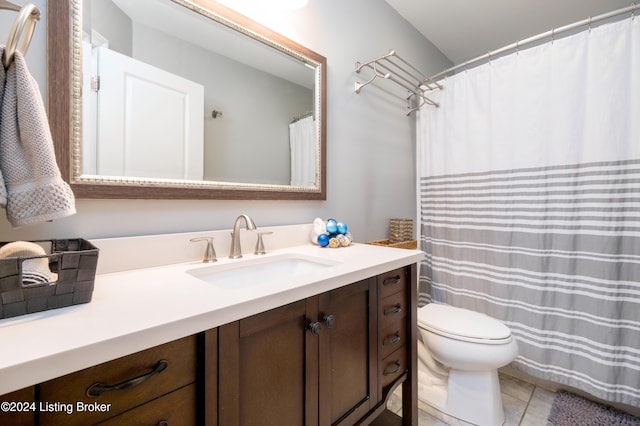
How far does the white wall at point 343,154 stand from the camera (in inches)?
34.2

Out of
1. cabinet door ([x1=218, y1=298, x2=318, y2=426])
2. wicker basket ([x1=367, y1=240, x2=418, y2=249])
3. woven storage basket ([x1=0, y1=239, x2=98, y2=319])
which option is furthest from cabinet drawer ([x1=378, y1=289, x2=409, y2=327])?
woven storage basket ([x1=0, y1=239, x2=98, y2=319])

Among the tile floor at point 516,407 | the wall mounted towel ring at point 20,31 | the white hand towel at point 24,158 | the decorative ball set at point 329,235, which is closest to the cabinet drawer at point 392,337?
the decorative ball set at point 329,235

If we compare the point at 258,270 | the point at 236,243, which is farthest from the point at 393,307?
the point at 236,243

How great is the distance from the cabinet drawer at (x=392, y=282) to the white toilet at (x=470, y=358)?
417 mm

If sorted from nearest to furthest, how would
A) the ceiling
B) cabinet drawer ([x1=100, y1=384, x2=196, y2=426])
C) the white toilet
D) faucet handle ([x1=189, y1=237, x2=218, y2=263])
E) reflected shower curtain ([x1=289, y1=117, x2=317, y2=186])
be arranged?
cabinet drawer ([x1=100, y1=384, x2=196, y2=426]), faucet handle ([x1=189, y1=237, x2=218, y2=263]), the white toilet, reflected shower curtain ([x1=289, y1=117, x2=317, y2=186]), the ceiling

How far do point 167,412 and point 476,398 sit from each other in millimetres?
1432

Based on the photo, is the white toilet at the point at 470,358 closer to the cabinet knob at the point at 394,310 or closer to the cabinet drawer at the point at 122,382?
the cabinet knob at the point at 394,310

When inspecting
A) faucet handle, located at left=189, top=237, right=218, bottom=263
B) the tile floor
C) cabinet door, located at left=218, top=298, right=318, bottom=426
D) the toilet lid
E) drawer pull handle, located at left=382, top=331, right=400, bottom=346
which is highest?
faucet handle, located at left=189, top=237, right=218, bottom=263

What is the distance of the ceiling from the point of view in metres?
1.89

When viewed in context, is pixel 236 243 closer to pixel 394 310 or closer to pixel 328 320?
pixel 328 320

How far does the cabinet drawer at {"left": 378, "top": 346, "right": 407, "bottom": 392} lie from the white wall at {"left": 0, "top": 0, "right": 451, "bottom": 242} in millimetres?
723

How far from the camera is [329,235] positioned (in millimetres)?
1389

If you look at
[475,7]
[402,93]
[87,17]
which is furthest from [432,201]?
[87,17]

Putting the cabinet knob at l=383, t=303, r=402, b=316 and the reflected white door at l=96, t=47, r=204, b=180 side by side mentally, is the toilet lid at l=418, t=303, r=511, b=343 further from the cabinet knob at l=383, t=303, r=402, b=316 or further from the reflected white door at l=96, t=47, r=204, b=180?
the reflected white door at l=96, t=47, r=204, b=180
